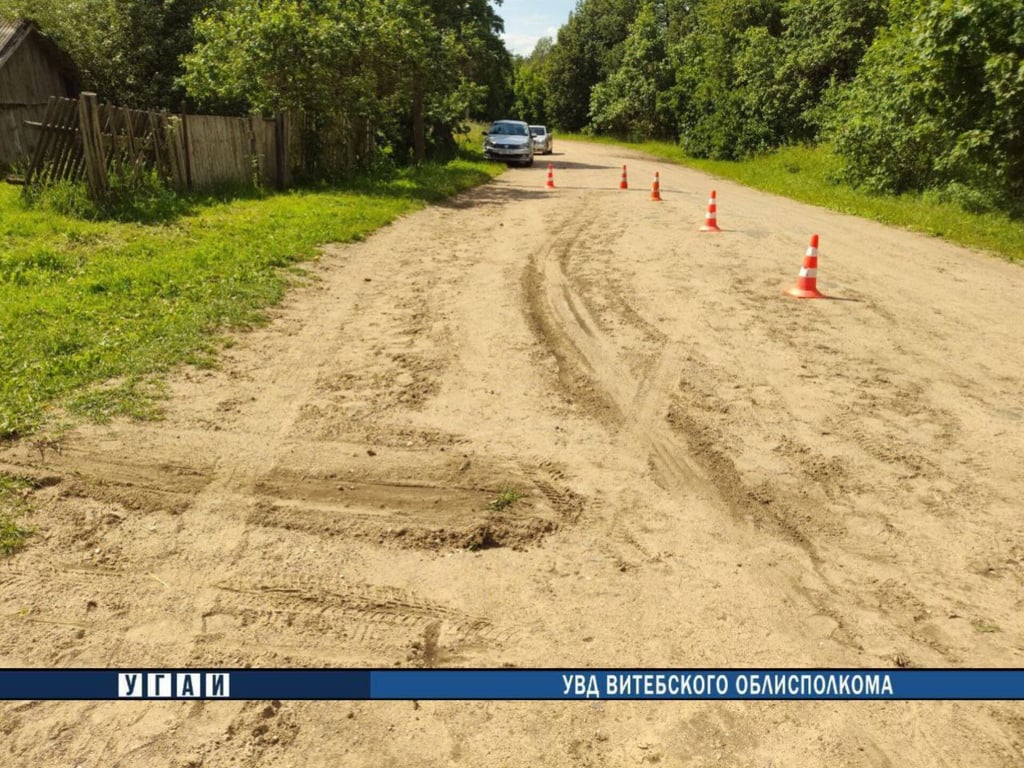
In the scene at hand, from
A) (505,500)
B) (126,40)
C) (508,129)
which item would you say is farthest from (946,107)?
(126,40)

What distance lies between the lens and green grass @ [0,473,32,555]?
3.86 metres

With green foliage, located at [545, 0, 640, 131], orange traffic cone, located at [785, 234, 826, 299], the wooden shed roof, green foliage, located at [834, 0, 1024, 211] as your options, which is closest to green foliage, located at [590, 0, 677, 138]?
green foliage, located at [545, 0, 640, 131]

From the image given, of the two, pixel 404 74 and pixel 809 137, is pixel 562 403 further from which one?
pixel 809 137

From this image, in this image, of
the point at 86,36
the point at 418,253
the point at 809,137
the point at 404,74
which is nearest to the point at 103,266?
the point at 418,253

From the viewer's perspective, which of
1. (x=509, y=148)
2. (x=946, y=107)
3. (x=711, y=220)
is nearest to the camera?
(x=711, y=220)

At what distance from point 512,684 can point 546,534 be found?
1.15 m

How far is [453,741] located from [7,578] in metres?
2.43

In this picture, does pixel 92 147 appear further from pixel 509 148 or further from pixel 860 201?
pixel 509 148

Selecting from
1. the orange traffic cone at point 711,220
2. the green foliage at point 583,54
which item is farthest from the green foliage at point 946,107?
the green foliage at point 583,54

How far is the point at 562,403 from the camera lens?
5.93 metres

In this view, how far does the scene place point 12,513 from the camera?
13.5ft

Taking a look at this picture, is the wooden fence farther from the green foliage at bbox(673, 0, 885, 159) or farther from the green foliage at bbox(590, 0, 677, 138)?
the green foliage at bbox(590, 0, 677, 138)

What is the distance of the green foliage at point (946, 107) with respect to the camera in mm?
13320

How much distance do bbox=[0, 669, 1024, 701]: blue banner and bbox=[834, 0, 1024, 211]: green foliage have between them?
1331 cm
